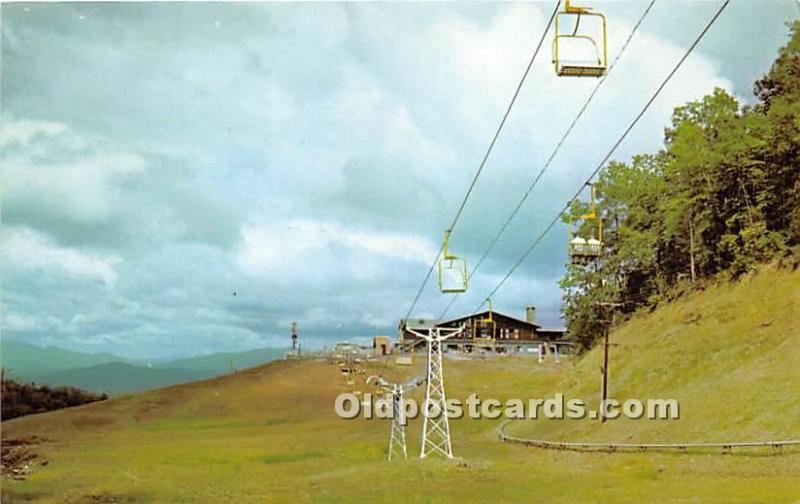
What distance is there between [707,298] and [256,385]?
191ft

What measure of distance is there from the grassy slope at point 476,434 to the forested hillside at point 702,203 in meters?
5.53

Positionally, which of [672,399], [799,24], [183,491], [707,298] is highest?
[799,24]

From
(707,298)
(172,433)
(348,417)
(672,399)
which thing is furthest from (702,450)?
(172,433)

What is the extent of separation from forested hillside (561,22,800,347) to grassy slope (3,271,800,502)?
18.1 feet

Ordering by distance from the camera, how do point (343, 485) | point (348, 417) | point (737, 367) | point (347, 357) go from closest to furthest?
point (343, 485) → point (737, 367) → point (348, 417) → point (347, 357)

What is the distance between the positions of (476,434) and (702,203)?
37735 millimetres

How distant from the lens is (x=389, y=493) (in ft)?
154

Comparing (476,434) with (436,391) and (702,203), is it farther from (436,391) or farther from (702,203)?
(702,203)

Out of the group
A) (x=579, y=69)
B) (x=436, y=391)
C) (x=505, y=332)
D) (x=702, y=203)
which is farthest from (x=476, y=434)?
(x=505, y=332)

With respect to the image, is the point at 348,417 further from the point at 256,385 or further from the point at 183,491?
the point at 183,491

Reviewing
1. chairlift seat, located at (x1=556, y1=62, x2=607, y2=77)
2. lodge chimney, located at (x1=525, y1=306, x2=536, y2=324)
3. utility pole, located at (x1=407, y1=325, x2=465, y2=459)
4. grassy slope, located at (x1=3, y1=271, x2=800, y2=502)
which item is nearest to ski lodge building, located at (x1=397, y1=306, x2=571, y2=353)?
lodge chimney, located at (x1=525, y1=306, x2=536, y2=324)

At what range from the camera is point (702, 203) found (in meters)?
95.3

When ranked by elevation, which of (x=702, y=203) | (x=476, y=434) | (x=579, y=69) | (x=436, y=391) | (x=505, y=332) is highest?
(x=702, y=203)

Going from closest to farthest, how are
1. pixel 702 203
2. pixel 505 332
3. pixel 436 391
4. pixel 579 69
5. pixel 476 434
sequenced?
pixel 579 69 < pixel 436 391 < pixel 476 434 < pixel 702 203 < pixel 505 332
